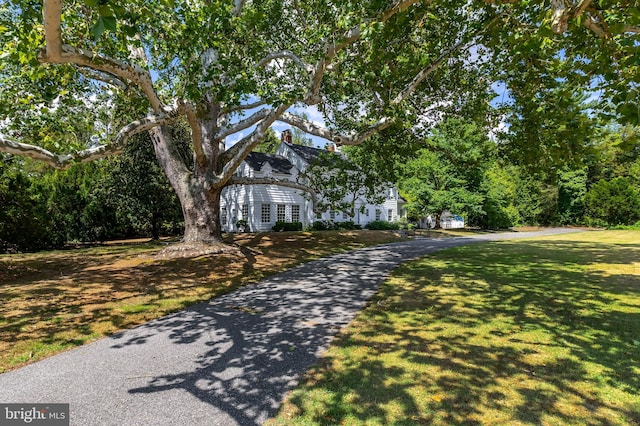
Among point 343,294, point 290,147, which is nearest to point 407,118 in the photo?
point 343,294

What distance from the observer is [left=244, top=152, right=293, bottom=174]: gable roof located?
2803 centimetres

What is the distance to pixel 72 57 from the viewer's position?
711 cm

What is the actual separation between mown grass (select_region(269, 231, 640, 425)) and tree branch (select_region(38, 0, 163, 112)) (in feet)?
21.0

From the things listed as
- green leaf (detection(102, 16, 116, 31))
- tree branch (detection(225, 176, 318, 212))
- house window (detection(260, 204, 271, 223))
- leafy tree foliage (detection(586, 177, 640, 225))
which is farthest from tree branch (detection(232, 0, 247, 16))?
leafy tree foliage (detection(586, 177, 640, 225))

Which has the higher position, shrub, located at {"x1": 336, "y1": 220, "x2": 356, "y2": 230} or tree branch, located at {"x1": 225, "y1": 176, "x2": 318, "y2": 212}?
tree branch, located at {"x1": 225, "y1": 176, "x2": 318, "y2": 212}

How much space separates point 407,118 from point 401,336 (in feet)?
21.9

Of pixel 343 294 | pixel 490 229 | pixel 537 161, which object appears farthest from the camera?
pixel 490 229

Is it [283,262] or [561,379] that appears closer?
[561,379]

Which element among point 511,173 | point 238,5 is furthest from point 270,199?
point 511,173

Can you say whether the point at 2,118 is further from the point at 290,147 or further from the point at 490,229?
the point at 490,229

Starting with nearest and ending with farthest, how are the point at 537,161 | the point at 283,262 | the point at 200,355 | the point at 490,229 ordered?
the point at 200,355 → the point at 537,161 → the point at 283,262 → the point at 490,229

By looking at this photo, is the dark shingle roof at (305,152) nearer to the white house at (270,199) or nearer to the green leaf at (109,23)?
the white house at (270,199)

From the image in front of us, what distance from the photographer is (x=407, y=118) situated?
967 centimetres

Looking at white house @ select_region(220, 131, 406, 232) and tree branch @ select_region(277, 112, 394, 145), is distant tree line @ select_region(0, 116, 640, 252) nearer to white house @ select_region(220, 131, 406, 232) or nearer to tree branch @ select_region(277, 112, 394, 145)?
tree branch @ select_region(277, 112, 394, 145)
